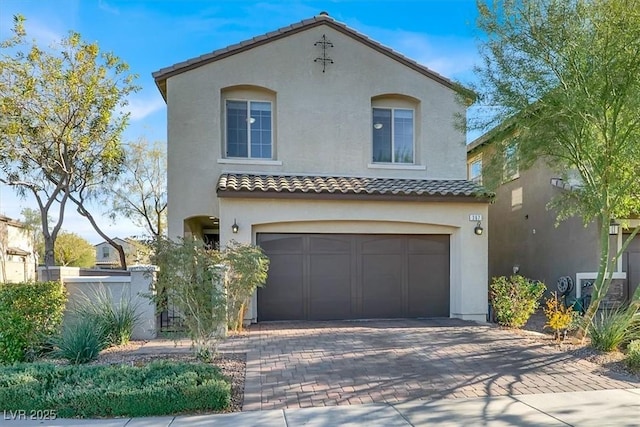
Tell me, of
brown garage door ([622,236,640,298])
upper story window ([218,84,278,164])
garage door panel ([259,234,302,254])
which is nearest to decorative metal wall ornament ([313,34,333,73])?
upper story window ([218,84,278,164])

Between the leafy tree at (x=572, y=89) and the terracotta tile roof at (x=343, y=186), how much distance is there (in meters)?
2.69

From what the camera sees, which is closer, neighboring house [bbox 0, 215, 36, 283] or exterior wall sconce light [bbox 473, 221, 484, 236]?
exterior wall sconce light [bbox 473, 221, 484, 236]

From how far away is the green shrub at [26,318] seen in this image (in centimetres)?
815

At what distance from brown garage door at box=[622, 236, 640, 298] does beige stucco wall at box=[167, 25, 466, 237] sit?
19.8 ft

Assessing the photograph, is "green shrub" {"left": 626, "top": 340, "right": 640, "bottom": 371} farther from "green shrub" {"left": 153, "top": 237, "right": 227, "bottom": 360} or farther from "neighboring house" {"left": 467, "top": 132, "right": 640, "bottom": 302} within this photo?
"green shrub" {"left": 153, "top": 237, "right": 227, "bottom": 360}

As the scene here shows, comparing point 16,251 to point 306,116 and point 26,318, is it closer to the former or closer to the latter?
point 26,318

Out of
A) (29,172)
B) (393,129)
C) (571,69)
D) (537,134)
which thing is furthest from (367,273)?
(29,172)

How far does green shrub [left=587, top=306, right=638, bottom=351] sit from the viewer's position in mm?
8938

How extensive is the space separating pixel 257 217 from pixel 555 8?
8547 mm

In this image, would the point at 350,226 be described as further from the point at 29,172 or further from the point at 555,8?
the point at 29,172

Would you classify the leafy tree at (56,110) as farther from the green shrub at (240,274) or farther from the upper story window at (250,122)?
the green shrub at (240,274)

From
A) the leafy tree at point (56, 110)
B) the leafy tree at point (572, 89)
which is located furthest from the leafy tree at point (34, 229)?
the leafy tree at point (572, 89)

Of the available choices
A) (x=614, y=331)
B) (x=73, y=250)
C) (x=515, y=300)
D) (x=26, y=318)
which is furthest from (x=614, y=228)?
(x=73, y=250)

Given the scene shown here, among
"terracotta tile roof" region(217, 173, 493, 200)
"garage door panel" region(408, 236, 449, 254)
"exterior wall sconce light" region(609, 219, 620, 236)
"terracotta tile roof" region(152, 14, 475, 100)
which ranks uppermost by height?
"terracotta tile roof" region(152, 14, 475, 100)
